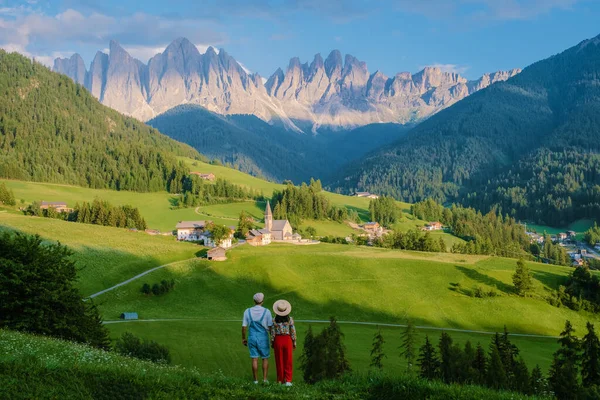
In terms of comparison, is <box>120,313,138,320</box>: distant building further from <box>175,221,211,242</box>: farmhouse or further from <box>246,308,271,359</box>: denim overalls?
<box>175,221,211,242</box>: farmhouse

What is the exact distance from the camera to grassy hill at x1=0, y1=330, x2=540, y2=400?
15200 millimetres

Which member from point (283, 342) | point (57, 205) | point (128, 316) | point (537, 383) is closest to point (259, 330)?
point (283, 342)

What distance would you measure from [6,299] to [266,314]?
24.5 meters

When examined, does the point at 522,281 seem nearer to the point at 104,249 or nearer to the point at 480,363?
the point at 480,363

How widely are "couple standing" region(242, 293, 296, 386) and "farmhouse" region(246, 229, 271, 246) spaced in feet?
366

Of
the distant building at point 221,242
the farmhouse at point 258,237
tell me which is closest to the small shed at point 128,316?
the distant building at point 221,242

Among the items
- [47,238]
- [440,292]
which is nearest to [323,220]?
[440,292]

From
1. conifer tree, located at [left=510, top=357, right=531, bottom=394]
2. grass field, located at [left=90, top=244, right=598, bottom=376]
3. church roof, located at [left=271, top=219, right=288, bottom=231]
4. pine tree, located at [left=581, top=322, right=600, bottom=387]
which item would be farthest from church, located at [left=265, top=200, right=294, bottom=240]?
pine tree, located at [left=581, top=322, right=600, bottom=387]

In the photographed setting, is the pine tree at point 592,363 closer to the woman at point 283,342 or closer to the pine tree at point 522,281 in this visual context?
the woman at point 283,342

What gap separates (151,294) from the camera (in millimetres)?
86062

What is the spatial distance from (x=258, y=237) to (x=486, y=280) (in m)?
62.2

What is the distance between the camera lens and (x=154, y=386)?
16.0 m

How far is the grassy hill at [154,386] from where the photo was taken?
15.2 metres

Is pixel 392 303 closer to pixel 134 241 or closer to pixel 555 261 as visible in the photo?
pixel 134 241
